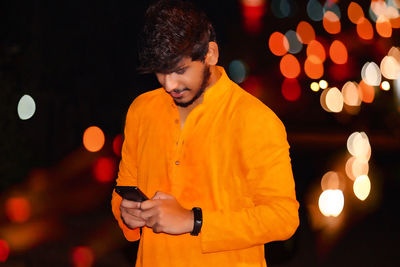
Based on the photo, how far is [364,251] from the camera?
9711mm

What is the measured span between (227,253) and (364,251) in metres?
7.10

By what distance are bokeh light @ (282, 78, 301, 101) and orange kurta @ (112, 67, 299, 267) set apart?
151 ft

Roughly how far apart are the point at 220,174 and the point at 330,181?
13.2 m

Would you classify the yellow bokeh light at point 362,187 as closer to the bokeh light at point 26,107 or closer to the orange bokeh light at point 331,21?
the bokeh light at point 26,107

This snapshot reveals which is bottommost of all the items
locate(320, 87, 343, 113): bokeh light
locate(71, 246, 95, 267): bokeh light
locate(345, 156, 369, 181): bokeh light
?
locate(71, 246, 95, 267): bokeh light

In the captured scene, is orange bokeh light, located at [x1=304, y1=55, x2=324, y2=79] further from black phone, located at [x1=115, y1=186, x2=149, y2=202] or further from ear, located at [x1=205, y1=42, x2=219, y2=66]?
black phone, located at [x1=115, y1=186, x2=149, y2=202]

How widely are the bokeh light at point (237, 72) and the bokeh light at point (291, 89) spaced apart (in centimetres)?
357

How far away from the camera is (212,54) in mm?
3123

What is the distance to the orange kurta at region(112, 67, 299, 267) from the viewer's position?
2.91 meters

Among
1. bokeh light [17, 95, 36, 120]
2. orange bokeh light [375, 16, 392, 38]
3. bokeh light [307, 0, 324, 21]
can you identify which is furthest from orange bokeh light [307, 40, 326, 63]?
bokeh light [17, 95, 36, 120]

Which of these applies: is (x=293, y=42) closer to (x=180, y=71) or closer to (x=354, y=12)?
(x=354, y=12)

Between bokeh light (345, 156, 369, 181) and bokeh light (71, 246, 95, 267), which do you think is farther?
bokeh light (345, 156, 369, 181)

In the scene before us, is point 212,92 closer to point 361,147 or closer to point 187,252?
point 187,252

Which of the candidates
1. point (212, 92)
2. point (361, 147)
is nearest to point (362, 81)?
point (361, 147)
